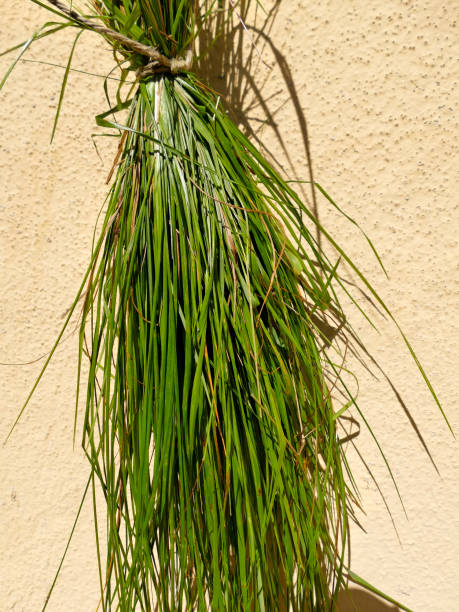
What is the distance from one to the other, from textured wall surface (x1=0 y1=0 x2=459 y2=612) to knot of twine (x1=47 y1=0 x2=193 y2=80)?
0.27ft

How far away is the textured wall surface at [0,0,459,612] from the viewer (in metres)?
0.50

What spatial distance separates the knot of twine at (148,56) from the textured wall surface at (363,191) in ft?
0.27

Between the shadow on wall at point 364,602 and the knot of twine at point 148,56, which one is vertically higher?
the knot of twine at point 148,56

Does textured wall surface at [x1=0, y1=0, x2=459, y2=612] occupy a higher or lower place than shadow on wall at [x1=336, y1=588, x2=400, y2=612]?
higher

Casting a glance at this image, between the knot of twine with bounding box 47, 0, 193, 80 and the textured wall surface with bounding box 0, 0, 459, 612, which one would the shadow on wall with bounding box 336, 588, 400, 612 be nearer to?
the textured wall surface with bounding box 0, 0, 459, 612

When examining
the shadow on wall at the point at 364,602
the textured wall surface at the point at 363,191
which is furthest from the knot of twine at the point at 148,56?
the shadow on wall at the point at 364,602

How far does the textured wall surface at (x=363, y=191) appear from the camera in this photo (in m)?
0.50

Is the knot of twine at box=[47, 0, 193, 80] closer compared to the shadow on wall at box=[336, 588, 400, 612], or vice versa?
the knot of twine at box=[47, 0, 193, 80]

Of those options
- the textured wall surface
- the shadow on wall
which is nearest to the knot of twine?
the textured wall surface

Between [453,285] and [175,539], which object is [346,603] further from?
[453,285]

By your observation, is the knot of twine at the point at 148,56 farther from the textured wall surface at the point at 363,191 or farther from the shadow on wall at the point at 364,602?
the shadow on wall at the point at 364,602

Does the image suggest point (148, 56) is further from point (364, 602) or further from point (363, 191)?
point (364, 602)

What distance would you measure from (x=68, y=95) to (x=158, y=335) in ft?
1.02

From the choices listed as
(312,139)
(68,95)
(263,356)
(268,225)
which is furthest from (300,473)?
(68,95)
